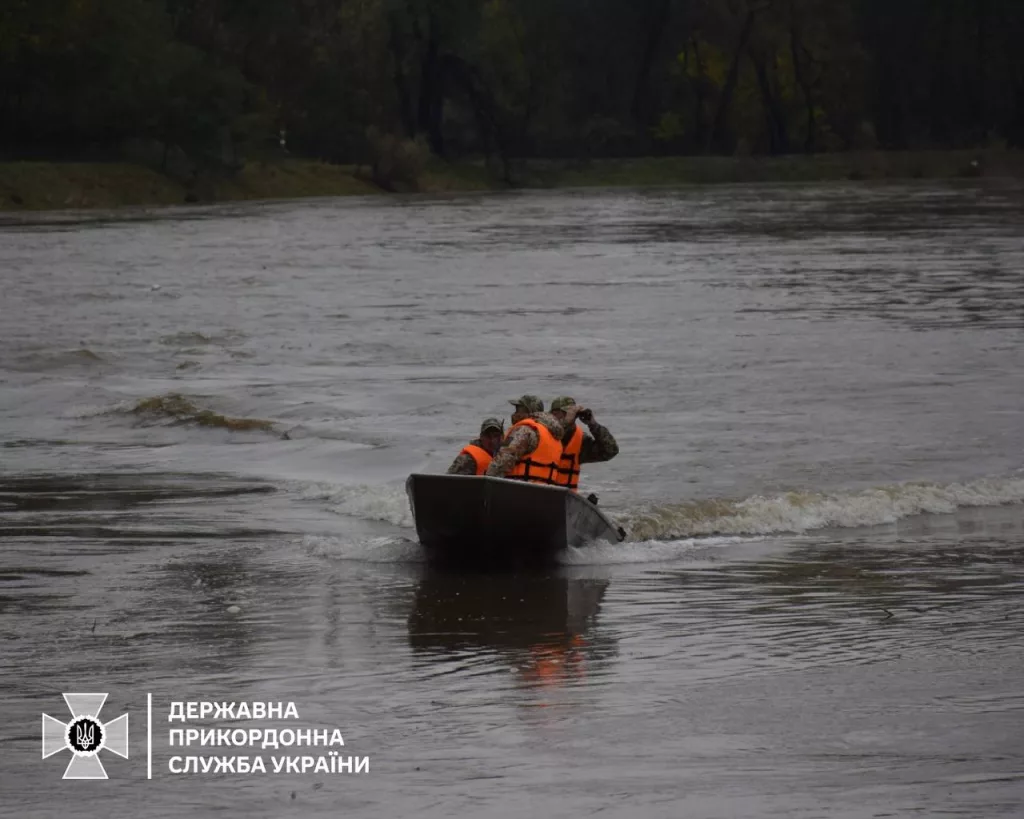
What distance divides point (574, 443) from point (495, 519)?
3.96ft

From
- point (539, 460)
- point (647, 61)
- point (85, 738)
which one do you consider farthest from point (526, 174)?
point (85, 738)

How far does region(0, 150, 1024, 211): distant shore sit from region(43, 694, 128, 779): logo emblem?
3182 inches

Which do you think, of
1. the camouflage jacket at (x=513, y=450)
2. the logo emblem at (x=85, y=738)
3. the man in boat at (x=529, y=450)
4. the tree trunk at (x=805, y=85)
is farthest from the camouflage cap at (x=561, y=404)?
the tree trunk at (x=805, y=85)

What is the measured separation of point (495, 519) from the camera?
579 inches

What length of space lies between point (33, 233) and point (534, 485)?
185ft

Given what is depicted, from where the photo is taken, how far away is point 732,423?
24719 millimetres

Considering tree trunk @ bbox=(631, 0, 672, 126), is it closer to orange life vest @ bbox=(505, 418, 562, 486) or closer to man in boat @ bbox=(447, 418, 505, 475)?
man in boat @ bbox=(447, 418, 505, 475)

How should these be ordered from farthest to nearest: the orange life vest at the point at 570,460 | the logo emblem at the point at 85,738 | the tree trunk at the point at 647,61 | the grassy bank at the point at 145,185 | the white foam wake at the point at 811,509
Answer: the tree trunk at the point at 647,61
the grassy bank at the point at 145,185
the white foam wake at the point at 811,509
the orange life vest at the point at 570,460
the logo emblem at the point at 85,738

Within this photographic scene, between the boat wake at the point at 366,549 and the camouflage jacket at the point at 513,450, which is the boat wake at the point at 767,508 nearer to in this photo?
the boat wake at the point at 366,549

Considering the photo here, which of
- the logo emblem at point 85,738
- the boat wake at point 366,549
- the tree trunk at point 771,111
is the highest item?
the tree trunk at point 771,111

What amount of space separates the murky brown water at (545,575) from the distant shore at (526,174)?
Answer: 50893 millimetres

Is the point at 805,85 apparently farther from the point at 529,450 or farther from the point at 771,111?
the point at 529,450

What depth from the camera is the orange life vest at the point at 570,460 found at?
51.0ft

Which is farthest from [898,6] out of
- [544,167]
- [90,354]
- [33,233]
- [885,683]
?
[885,683]
